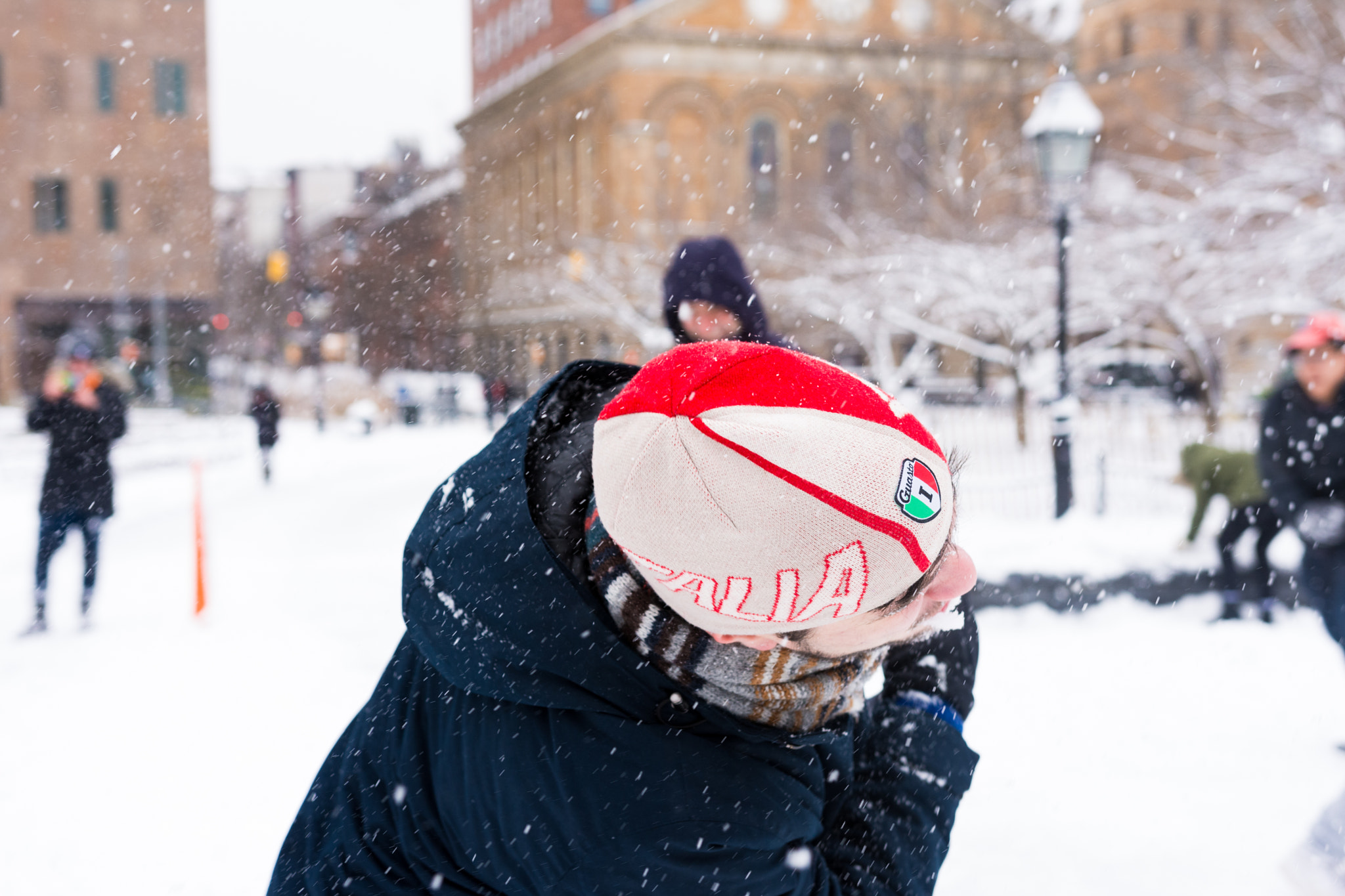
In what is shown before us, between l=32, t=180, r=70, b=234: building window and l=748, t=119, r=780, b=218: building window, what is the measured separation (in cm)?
2292

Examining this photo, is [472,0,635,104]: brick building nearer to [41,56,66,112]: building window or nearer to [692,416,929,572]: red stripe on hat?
[41,56,66,112]: building window

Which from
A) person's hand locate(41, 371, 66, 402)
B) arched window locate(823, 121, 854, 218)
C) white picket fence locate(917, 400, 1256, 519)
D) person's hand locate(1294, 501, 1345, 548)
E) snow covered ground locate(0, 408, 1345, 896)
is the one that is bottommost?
snow covered ground locate(0, 408, 1345, 896)

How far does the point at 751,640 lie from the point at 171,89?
39161 mm

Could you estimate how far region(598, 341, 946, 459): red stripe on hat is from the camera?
107 centimetres

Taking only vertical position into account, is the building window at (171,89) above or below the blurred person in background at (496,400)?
above

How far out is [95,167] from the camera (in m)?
34.7

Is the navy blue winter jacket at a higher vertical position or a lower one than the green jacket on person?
higher

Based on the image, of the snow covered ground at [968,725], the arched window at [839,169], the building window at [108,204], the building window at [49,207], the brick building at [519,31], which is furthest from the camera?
the brick building at [519,31]

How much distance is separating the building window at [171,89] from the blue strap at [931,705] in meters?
38.6

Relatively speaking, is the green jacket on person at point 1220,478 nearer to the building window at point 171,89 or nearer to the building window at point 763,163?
the building window at point 763,163

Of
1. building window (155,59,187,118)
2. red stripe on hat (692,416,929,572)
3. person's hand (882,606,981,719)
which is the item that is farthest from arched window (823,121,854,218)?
red stripe on hat (692,416,929,572)

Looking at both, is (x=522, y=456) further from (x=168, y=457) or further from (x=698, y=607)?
(x=168, y=457)

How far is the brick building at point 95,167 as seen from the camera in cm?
3388

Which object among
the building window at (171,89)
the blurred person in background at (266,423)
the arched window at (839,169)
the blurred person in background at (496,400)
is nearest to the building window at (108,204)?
the building window at (171,89)
